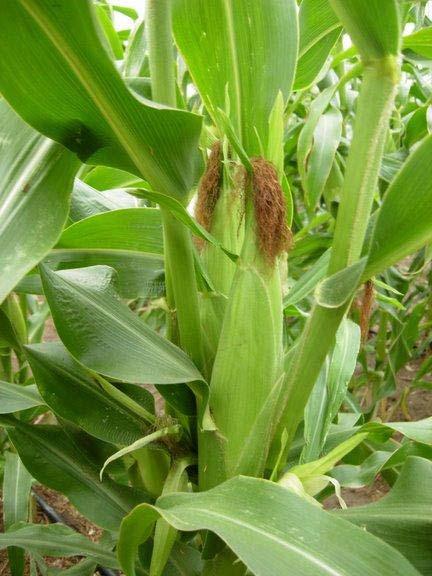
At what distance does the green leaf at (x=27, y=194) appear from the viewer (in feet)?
1.24

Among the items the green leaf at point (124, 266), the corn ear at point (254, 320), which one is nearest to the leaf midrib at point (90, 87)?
the corn ear at point (254, 320)

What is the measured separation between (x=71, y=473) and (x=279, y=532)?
1.12 feet

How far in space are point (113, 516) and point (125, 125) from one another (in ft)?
1.41

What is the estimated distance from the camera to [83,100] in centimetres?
40

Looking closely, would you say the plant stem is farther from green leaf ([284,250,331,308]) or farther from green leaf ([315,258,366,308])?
green leaf ([284,250,331,308])

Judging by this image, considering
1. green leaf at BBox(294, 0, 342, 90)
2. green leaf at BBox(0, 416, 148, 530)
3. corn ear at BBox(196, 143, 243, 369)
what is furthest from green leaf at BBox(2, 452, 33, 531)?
green leaf at BBox(294, 0, 342, 90)

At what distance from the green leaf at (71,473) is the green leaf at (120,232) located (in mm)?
222

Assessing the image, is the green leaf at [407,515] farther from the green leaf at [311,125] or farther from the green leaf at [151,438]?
the green leaf at [311,125]

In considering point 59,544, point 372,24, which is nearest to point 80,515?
point 59,544

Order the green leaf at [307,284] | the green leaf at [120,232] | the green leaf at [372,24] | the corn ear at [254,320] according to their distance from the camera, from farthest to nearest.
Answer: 1. the green leaf at [307,284]
2. the green leaf at [120,232]
3. the corn ear at [254,320]
4. the green leaf at [372,24]

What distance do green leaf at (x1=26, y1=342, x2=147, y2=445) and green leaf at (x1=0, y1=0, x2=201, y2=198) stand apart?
0.24 meters

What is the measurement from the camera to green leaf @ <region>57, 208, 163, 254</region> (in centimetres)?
59

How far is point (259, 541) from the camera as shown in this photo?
1.18ft

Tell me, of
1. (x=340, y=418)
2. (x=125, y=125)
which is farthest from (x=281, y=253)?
(x=340, y=418)
